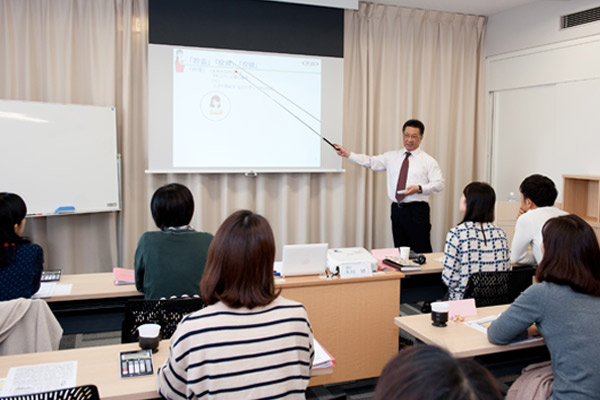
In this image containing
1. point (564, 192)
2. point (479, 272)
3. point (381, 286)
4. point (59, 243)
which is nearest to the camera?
point (479, 272)

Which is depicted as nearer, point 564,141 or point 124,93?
point 124,93

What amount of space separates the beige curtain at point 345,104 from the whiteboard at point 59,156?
0.26 m

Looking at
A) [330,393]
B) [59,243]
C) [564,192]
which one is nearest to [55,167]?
[59,243]

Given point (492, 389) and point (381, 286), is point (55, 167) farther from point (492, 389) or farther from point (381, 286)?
point (492, 389)

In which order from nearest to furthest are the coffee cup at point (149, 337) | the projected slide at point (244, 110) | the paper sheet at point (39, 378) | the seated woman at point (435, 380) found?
1. the seated woman at point (435, 380)
2. the paper sheet at point (39, 378)
3. the coffee cup at point (149, 337)
4. the projected slide at point (244, 110)

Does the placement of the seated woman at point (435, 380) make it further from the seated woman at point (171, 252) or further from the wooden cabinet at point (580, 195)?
the wooden cabinet at point (580, 195)

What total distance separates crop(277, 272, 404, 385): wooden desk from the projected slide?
229cm

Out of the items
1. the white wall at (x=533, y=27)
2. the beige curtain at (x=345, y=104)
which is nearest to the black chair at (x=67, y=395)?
the beige curtain at (x=345, y=104)

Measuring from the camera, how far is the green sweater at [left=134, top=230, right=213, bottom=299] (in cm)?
245

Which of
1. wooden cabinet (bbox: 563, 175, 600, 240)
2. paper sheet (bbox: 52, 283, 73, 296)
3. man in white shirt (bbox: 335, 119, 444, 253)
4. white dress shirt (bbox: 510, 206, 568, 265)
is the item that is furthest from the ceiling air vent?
paper sheet (bbox: 52, 283, 73, 296)

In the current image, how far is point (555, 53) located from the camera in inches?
202

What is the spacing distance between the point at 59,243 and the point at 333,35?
3.46 meters

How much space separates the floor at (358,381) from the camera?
101 inches

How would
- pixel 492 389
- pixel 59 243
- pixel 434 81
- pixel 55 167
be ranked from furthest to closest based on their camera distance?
pixel 434 81
pixel 59 243
pixel 55 167
pixel 492 389
